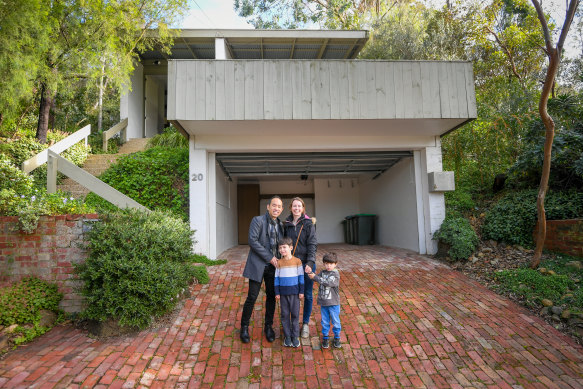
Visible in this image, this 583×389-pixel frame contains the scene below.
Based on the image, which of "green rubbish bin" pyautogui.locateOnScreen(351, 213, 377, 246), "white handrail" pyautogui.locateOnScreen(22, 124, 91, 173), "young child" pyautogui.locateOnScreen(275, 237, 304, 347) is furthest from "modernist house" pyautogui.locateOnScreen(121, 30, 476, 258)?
"young child" pyautogui.locateOnScreen(275, 237, 304, 347)

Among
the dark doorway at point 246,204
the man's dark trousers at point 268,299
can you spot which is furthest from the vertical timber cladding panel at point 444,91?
the dark doorway at point 246,204

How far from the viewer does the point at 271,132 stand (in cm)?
662

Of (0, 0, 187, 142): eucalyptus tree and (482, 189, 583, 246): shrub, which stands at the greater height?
(0, 0, 187, 142): eucalyptus tree

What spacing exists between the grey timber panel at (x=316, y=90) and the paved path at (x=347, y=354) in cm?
318

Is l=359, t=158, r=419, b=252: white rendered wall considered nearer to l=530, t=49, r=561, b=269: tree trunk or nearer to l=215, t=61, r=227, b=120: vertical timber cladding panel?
l=530, t=49, r=561, b=269: tree trunk

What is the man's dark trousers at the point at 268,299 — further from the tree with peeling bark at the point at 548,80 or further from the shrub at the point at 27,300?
the tree with peeling bark at the point at 548,80

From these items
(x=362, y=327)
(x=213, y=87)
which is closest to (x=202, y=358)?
(x=362, y=327)

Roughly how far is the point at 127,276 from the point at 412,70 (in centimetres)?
567

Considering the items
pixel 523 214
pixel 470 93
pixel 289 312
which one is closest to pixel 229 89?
pixel 289 312

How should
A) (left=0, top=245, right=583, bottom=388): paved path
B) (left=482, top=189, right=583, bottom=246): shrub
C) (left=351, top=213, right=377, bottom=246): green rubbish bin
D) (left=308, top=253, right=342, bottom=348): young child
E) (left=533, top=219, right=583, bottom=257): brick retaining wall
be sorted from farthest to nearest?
(left=351, top=213, right=377, bottom=246): green rubbish bin → (left=482, top=189, right=583, bottom=246): shrub → (left=533, top=219, right=583, bottom=257): brick retaining wall → (left=308, top=253, right=342, bottom=348): young child → (left=0, top=245, right=583, bottom=388): paved path

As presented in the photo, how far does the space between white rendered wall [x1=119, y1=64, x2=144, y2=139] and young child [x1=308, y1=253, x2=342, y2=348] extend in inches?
439

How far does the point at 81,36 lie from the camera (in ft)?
26.9

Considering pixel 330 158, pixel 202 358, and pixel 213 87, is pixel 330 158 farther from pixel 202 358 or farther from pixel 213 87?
pixel 202 358

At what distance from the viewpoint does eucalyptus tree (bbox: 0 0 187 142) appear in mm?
6973
